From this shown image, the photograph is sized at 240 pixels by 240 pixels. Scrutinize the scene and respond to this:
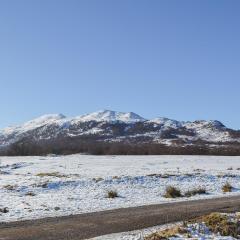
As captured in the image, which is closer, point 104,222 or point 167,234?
point 167,234

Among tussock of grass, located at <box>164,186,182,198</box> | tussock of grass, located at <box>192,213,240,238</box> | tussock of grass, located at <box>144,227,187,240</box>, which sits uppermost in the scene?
tussock of grass, located at <box>164,186,182,198</box>

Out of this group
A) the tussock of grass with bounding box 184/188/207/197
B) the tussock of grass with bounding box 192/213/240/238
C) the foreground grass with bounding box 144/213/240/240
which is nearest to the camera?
the foreground grass with bounding box 144/213/240/240

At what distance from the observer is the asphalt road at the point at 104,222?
14.8 meters

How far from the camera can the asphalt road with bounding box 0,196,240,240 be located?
1484cm

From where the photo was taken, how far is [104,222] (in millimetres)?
17438

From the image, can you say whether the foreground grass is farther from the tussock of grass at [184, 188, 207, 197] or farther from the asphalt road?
the tussock of grass at [184, 188, 207, 197]

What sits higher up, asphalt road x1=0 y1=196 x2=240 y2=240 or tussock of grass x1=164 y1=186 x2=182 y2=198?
tussock of grass x1=164 y1=186 x2=182 y2=198

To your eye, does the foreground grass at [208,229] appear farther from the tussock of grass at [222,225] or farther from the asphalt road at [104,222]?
the asphalt road at [104,222]

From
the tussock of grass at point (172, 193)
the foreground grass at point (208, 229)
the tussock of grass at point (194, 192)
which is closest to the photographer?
the foreground grass at point (208, 229)

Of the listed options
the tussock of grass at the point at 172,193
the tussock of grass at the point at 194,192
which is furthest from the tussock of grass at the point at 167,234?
the tussock of grass at the point at 194,192

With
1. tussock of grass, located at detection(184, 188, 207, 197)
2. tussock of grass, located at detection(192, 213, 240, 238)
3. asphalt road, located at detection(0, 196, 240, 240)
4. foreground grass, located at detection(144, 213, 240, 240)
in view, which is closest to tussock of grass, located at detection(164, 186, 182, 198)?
tussock of grass, located at detection(184, 188, 207, 197)

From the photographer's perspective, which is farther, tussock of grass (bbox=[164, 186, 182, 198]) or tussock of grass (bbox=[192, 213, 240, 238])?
tussock of grass (bbox=[164, 186, 182, 198])

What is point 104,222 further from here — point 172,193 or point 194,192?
point 194,192

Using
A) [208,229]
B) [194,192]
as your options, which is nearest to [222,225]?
[208,229]
